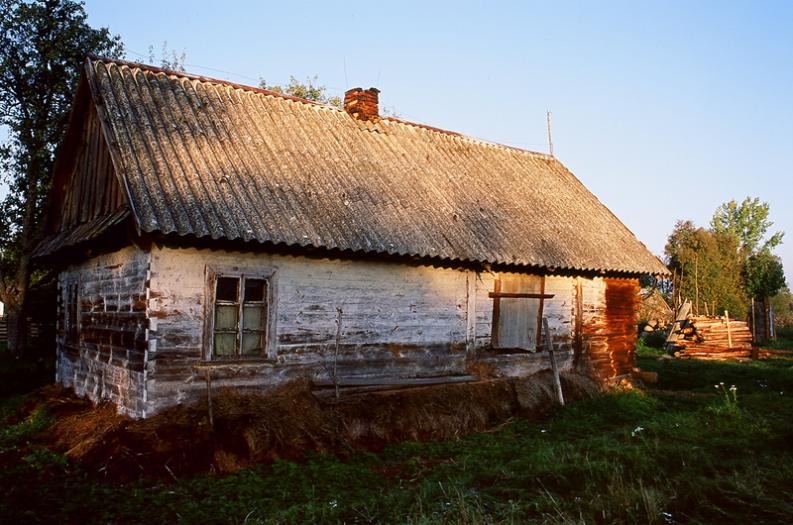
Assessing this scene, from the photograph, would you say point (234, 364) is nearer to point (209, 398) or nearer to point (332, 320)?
point (209, 398)

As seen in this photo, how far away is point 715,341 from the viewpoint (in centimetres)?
2100

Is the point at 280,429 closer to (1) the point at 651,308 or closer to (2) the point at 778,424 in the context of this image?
(2) the point at 778,424

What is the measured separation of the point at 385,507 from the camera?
5.88 m

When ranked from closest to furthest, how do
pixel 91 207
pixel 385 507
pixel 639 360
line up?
pixel 385 507 → pixel 91 207 → pixel 639 360

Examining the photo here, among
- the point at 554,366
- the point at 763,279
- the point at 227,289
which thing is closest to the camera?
the point at 227,289

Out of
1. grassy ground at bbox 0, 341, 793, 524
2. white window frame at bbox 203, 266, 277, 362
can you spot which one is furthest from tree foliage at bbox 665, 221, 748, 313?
white window frame at bbox 203, 266, 277, 362

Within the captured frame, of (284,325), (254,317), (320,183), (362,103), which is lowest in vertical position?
(284,325)

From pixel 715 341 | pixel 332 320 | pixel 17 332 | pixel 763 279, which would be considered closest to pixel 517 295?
pixel 332 320

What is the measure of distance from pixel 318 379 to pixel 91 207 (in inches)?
185

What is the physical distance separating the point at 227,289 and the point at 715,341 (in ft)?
59.3

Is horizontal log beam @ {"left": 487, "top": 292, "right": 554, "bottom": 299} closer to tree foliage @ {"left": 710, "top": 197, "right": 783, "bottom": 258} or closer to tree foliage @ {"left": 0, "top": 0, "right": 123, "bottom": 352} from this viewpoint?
tree foliage @ {"left": 0, "top": 0, "right": 123, "bottom": 352}

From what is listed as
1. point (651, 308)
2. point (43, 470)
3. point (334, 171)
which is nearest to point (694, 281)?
point (651, 308)

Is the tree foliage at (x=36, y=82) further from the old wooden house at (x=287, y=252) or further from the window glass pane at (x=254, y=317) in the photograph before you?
the window glass pane at (x=254, y=317)

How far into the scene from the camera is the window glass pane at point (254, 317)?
345 inches
